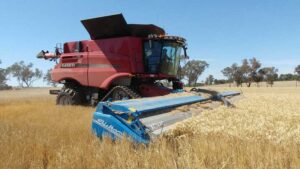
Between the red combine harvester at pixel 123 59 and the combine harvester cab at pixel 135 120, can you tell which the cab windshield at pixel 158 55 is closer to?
the red combine harvester at pixel 123 59

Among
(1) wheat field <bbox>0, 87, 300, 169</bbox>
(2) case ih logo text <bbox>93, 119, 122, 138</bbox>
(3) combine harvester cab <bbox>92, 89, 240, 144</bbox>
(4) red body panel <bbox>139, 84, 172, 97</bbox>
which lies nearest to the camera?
(1) wheat field <bbox>0, 87, 300, 169</bbox>

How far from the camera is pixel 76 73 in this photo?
10812mm

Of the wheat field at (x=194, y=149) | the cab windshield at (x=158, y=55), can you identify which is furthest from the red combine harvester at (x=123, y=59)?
the wheat field at (x=194, y=149)

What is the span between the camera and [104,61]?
32.7ft

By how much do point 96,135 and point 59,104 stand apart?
25.4ft

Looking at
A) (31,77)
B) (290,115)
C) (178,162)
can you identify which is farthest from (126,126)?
(31,77)

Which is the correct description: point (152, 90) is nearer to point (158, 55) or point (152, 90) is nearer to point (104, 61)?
point (158, 55)

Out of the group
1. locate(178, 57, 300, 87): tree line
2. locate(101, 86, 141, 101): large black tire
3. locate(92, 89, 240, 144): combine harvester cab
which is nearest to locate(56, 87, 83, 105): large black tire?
locate(101, 86, 141, 101): large black tire

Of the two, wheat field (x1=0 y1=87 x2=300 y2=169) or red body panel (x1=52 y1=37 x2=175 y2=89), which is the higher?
red body panel (x1=52 y1=37 x2=175 y2=89)

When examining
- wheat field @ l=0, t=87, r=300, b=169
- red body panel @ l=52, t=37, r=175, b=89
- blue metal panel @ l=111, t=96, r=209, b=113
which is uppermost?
red body panel @ l=52, t=37, r=175, b=89

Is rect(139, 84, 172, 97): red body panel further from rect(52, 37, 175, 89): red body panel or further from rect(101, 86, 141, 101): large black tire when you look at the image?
rect(101, 86, 141, 101): large black tire

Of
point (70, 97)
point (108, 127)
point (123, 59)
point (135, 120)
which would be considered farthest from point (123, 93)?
point (135, 120)

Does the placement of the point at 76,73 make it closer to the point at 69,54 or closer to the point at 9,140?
the point at 69,54

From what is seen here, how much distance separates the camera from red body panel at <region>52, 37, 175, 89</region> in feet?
31.6
